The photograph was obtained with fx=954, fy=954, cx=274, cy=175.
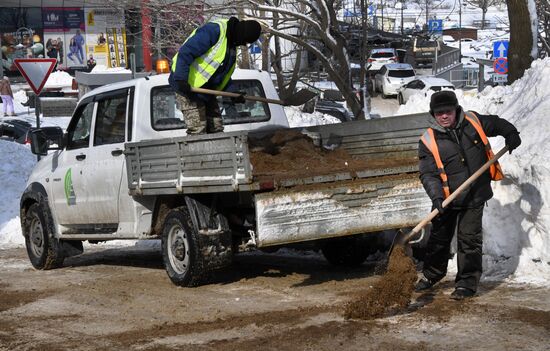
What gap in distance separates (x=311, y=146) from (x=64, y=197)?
130 inches

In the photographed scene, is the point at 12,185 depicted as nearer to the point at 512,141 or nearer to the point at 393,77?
the point at 512,141

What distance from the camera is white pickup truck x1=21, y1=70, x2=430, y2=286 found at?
26.1 ft

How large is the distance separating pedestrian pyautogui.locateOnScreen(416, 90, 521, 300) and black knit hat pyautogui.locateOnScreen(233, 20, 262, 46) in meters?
2.30

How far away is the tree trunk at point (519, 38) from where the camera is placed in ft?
44.6

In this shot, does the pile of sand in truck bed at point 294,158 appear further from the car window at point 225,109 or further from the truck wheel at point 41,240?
the truck wheel at point 41,240

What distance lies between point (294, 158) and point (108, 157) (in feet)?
7.35

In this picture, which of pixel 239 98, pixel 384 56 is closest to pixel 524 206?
pixel 239 98

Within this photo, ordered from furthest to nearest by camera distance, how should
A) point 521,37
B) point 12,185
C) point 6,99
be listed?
point 6,99 < point 12,185 < point 521,37

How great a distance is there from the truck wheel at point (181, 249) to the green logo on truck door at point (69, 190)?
1.99 metres

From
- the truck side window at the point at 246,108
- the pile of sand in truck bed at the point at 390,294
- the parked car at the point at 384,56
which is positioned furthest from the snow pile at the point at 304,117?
the parked car at the point at 384,56

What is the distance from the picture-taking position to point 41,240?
437 inches

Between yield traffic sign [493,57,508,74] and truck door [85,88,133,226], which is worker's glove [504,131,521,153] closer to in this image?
truck door [85,88,133,226]

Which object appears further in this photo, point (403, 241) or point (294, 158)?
point (294, 158)

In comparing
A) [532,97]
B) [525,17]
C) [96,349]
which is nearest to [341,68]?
[525,17]
